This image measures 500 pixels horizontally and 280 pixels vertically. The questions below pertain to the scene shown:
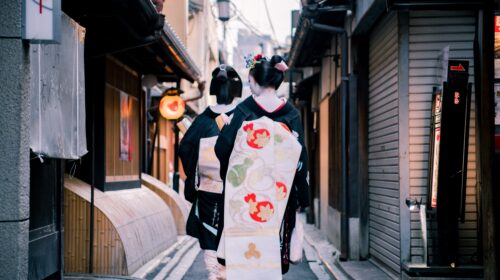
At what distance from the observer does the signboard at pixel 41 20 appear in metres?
6.16

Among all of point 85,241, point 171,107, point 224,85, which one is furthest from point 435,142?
point 171,107

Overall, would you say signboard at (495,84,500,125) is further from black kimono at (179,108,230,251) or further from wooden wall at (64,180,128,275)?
wooden wall at (64,180,128,275)

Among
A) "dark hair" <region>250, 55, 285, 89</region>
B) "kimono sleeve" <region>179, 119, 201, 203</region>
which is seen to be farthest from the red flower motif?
"kimono sleeve" <region>179, 119, 201, 203</region>

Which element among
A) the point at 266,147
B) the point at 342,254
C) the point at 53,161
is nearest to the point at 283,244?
the point at 266,147

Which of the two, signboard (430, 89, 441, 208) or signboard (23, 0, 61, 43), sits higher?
signboard (23, 0, 61, 43)

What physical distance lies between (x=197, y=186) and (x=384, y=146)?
15.6ft

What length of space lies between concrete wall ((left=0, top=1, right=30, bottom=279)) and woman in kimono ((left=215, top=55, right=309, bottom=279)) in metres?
1.77

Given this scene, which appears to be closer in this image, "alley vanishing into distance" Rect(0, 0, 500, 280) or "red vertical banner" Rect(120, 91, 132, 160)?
"alley vanishing into distance" Rect(0, 0, 500, 280)

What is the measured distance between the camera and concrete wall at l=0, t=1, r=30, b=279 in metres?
6.22

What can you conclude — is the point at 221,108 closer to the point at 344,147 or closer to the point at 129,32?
the point at 129,32

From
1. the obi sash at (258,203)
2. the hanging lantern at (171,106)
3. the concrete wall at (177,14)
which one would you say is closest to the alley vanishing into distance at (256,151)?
the obi sash at (258,203)

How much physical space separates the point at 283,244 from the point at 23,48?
2877 mm

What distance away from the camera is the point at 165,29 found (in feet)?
38.2

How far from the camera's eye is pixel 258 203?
6.18 metres
